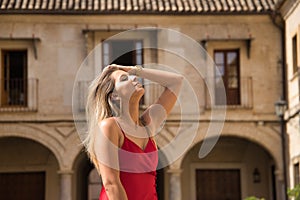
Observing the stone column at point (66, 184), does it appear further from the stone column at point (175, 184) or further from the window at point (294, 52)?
the window at point (294, 52)

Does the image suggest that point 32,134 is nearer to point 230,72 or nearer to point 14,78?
point 14,78

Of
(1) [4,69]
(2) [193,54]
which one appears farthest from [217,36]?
(1) [4,69]

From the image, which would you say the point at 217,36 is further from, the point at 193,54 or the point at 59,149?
the point at 59,149

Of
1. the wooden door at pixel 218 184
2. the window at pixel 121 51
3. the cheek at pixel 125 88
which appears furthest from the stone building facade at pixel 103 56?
the cheek at pixel 125 88

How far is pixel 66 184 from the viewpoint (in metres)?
21.5

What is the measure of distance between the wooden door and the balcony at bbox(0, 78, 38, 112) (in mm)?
5458

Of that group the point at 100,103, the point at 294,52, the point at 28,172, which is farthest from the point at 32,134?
the point at 100,103

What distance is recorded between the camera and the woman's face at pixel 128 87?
10.0 feet

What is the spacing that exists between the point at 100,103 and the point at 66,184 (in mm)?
18604

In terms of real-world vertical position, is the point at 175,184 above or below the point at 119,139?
above

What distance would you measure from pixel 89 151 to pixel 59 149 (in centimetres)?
1850

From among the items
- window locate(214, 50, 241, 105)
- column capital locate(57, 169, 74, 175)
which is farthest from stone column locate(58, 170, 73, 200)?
window locate(214, 50, 241, 105)

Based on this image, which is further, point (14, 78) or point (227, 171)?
point (227, 171)

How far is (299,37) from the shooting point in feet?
64.2
